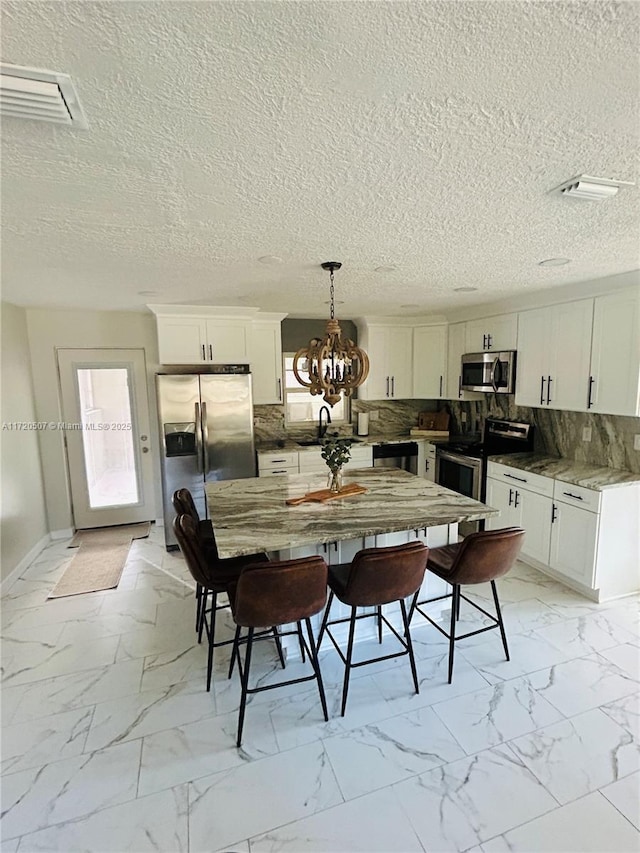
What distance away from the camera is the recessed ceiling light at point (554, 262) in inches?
103

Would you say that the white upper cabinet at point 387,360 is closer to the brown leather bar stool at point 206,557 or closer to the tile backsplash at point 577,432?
the tile backsplash at point 577,432

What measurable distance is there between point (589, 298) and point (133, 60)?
11.6ft

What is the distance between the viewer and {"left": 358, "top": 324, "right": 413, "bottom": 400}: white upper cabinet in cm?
508

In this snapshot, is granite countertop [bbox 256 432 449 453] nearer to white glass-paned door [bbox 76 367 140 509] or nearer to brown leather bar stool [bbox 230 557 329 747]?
white glass-paned door [bbox 76 367 140 509]

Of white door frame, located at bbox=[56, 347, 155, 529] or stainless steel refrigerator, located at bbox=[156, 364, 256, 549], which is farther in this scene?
white door frame, located at bbox=[56, 347, 155, 529]

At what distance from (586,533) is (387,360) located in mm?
2864

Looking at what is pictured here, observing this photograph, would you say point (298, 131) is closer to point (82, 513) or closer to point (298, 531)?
point (298, 531)

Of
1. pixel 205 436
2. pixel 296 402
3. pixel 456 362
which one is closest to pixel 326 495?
pixel 205 436

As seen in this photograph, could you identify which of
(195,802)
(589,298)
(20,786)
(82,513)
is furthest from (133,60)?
(82,513)

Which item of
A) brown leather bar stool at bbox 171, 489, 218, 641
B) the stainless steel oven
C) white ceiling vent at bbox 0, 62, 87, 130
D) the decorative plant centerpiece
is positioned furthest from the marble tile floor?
white ceiling vent at bbox 0, 62, 87, 130

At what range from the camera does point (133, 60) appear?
94cm

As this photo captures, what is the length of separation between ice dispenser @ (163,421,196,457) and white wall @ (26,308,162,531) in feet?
3.02

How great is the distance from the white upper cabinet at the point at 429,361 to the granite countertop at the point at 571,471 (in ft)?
4.58

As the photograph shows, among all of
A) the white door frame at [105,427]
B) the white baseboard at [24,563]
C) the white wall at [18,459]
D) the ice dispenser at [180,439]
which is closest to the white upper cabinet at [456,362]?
the ice dispenser at [180,439]
